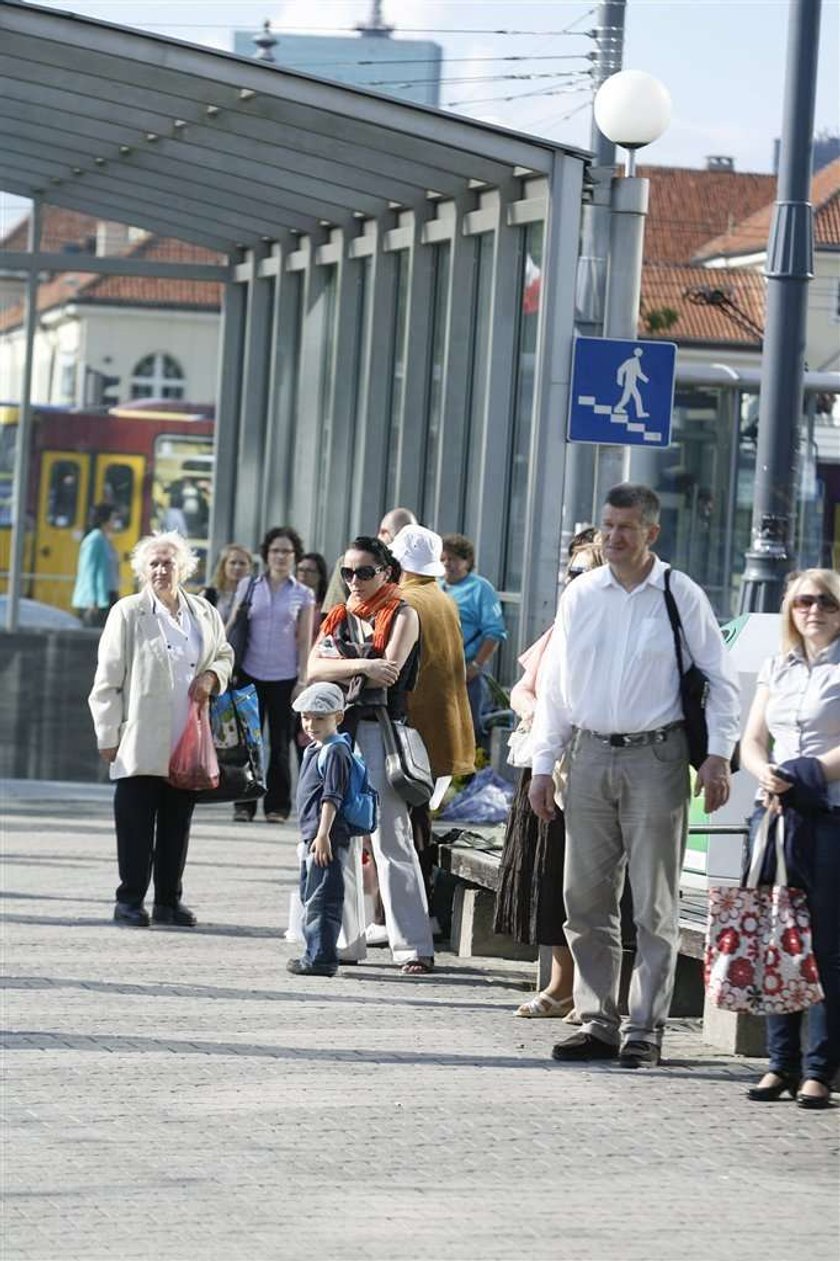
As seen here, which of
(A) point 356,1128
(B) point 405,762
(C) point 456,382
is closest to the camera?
(A) point 356,1128

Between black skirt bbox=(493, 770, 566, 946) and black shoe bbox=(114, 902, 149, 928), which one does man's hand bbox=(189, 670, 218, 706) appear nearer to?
black shoe bbox=(114, 902, 149, 928)

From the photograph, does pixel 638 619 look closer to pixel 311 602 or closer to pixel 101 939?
pixel 101 939

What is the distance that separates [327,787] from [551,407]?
201 inches

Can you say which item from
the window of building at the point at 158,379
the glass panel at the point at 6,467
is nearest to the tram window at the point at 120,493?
the window of building at the point at 158,379

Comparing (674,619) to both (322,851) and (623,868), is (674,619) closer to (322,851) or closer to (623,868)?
(623,868)

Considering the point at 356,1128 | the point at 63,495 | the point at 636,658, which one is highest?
the point at 63,495

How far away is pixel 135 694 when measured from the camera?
1175cm

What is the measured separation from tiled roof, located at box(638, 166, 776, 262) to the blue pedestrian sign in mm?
70438

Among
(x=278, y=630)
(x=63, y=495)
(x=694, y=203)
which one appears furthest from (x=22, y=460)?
(x=694, y=203)

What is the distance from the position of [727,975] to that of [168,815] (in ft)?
14.1

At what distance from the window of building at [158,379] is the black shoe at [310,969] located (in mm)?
24044

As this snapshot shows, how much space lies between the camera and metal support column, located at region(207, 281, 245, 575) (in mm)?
25891

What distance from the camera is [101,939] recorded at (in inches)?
442

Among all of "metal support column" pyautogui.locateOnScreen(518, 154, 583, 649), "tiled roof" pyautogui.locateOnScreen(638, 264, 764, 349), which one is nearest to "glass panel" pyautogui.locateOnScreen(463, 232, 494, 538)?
"metal support column" pyautogui.locateOnScreen(518, 154, 583, 649)
